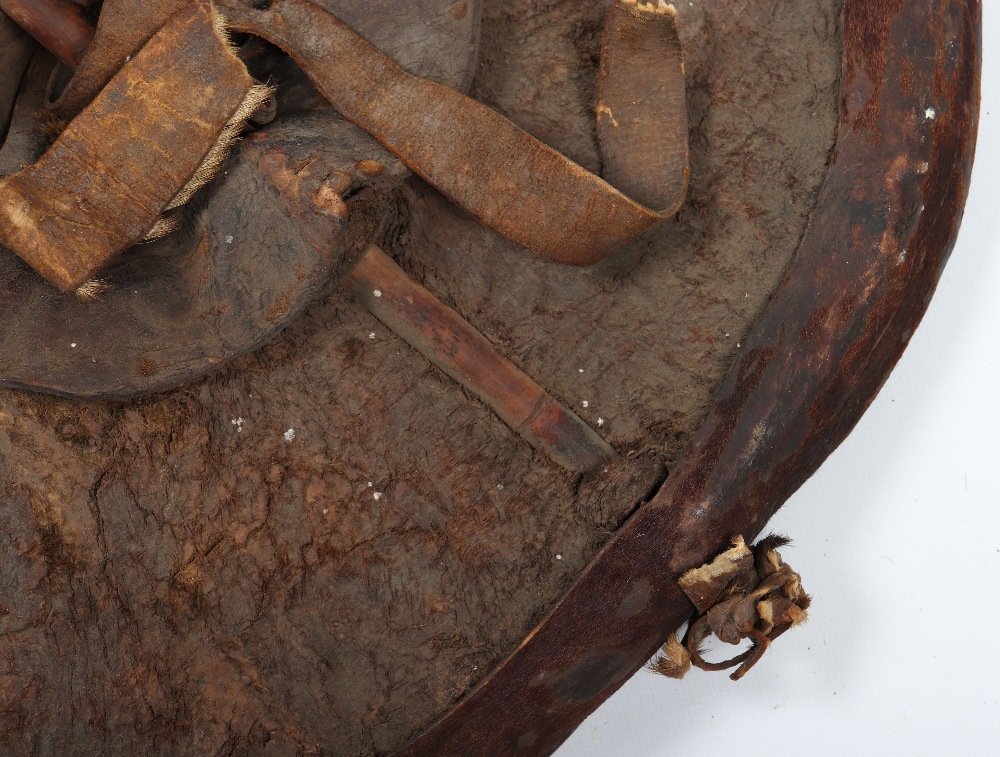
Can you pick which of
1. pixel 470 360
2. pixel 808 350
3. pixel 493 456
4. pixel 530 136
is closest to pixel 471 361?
pixel 470 360

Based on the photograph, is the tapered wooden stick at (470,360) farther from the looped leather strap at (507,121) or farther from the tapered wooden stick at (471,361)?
the looped leather strap at (507,121)

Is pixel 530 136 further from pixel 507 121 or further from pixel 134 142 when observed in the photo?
pixel 134 142

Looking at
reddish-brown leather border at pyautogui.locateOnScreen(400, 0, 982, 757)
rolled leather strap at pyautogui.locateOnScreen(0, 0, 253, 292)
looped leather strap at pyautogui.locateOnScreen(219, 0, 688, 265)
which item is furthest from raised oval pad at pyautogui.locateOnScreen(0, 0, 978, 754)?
rolled leather strap at pyautogui.locateOnScreen(0, 0, 253, 292)

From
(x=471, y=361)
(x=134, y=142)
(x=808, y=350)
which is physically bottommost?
(x=471, y=361)

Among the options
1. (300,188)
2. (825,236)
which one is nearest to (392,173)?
(300,188)

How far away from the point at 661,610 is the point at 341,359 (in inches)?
38.7

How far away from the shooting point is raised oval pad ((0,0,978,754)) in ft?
6.87

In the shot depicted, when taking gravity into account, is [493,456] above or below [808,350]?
below

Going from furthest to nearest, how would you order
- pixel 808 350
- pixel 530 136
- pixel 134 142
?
pixel 808 350 < pixel 530 136 < pixel 134 142

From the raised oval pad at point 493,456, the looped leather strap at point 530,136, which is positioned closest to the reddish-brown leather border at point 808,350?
the raised oval pad at point 493,456

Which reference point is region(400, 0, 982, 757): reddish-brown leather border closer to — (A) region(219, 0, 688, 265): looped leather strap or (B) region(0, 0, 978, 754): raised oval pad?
(B) region(0, 0, 978, 754): raised oval pad

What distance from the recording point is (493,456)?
2189mm

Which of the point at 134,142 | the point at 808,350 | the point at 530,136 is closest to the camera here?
the point at 134,142

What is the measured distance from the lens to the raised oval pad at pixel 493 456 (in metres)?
2.09
